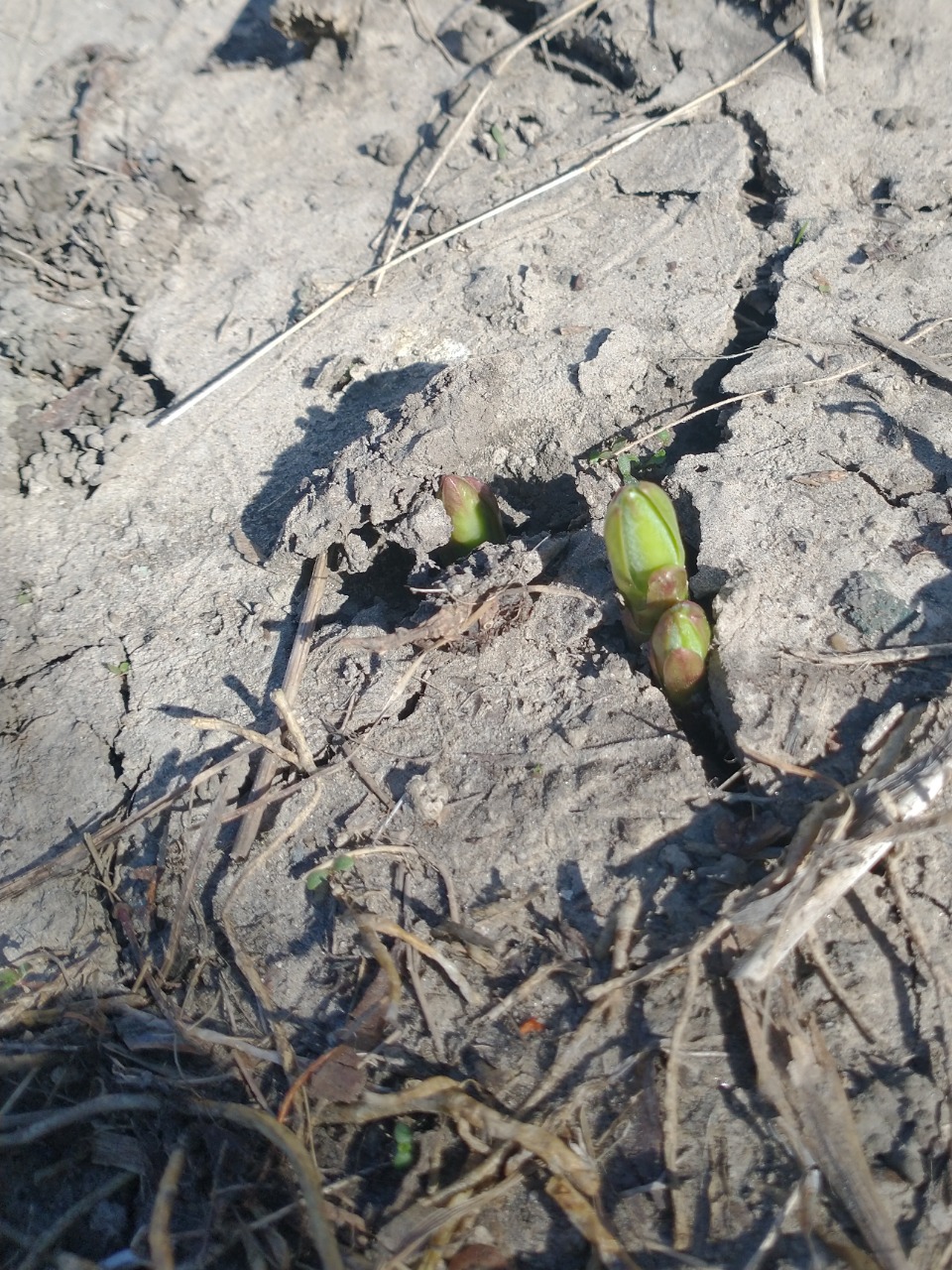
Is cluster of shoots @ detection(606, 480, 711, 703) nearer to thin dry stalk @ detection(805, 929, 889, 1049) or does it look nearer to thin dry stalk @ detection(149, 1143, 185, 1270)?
thin dry stalk @ detection(805, 929, 889, 1049)

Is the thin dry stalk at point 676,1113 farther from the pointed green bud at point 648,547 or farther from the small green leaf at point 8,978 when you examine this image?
the small green leaf at point 8,978

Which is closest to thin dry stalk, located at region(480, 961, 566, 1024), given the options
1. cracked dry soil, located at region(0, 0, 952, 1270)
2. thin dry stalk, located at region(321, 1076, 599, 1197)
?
cracked dry soil, located at region(0, 0, 952, 1270)

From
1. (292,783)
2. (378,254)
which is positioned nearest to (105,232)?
(378,254)

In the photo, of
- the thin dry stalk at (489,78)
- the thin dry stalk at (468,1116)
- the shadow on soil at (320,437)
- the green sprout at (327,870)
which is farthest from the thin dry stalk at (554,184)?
the thin dry stalk at (468,1116)

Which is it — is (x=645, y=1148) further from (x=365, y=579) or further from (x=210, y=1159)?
(x=365, y=579)

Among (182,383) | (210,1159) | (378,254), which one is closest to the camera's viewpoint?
(210,1159)

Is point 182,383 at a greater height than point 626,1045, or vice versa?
point 182,383

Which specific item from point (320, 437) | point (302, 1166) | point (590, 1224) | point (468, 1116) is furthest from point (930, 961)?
point (320, 437)

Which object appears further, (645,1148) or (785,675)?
(785,675)
